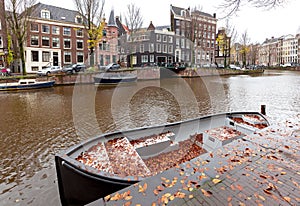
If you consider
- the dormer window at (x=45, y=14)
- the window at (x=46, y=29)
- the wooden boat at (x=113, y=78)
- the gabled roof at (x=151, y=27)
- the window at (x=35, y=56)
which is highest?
the gabled roof at (x=151, y=27)

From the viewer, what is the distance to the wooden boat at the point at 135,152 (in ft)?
10.7

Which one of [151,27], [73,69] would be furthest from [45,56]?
[151,27]

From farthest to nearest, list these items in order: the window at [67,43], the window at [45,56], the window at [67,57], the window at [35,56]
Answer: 1. the window at [67,57]
2. the window at [67,43]
3. the window at [45,56]
4. the window at [35,56]

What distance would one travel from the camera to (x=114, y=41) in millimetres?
41594

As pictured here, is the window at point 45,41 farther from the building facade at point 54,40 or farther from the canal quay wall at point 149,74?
the canal quay wall at point 149,74

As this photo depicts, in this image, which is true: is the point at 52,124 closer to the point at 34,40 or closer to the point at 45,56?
the point at 45,56

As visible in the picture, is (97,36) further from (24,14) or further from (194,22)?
(194,22)

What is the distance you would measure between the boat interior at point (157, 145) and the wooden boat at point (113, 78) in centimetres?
1934

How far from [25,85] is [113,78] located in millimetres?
9228

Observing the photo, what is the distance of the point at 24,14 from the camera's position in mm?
23375

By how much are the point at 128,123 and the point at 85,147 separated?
18.6 ft

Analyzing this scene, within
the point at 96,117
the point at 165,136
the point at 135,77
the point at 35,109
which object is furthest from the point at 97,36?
the point at 165,136

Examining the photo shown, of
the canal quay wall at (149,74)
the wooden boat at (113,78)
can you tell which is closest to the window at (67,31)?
the canal quay wall at (149,74)

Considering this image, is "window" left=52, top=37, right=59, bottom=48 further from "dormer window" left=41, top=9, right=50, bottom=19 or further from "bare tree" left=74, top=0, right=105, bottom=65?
"bare tree" left=74, top=0, right=105, bottom=65
